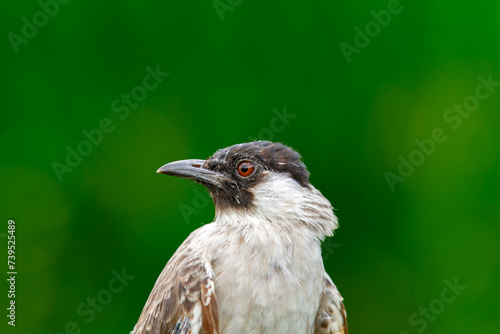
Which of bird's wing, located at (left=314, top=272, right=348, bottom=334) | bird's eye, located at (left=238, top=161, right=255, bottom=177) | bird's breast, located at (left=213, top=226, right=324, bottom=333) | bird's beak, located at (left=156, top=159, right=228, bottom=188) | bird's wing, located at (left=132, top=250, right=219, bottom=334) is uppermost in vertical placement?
bird's beak, located at (left=156, top=159, right=228, bottom=188)

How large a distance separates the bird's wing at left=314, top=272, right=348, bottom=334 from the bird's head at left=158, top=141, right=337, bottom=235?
544 mm

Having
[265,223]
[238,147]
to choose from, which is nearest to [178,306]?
[265,223]

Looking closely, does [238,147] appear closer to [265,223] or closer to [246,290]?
[265,223]

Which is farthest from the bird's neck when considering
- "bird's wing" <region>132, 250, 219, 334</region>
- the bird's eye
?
"bird's wing" <region>132, 250, 219, 334</region>

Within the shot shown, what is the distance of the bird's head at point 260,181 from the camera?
4465mm

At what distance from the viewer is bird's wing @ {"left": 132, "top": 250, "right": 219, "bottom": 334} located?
4074 mm

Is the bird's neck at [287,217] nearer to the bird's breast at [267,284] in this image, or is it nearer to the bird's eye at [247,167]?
the bird's breast at [267,284]

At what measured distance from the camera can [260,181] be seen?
4.53 m

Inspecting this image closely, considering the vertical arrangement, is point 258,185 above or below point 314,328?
above

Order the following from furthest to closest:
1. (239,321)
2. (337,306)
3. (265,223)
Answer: (337,306) < (265,223) < (239,321)

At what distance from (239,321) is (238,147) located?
4.01 feet

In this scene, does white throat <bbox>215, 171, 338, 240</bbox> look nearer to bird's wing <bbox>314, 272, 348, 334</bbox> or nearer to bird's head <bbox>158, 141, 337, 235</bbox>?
bird's head <bbox>158, 141, 337, 235</bbox>

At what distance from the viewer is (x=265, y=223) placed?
4.44 meters

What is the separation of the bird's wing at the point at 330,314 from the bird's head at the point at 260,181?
54 centimetres
